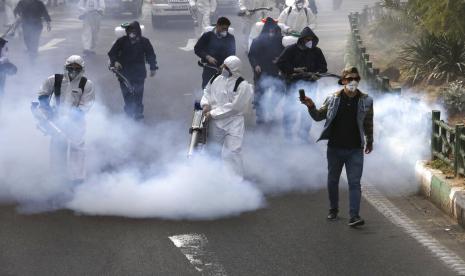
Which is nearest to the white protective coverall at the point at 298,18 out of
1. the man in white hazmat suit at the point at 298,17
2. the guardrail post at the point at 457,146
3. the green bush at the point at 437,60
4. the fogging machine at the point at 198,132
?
the man in white hazmat suit at the point at 298,17

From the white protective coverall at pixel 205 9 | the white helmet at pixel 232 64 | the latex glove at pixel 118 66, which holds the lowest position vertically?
the white protective coverall at pixel 205 9

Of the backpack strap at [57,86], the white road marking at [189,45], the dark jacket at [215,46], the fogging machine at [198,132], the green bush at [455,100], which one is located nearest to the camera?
the fogging machine at [198,132]

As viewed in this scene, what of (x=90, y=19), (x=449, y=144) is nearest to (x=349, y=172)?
(x=449, y=144)

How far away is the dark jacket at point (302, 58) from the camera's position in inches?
637

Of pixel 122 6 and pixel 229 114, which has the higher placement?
pixel 229 114

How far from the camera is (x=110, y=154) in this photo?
15570 millimetres

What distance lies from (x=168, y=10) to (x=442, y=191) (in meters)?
24.7

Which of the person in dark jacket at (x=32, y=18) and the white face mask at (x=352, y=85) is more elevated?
the white face mask at (x=352, y=85)

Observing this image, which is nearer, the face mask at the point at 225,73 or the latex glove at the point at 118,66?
the face mask at the point at 225,73

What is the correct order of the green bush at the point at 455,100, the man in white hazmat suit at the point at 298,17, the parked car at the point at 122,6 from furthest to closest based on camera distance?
the parked car at the point at 122,6, the man in white hazmat suit at the point at 298,17, the green bush at the point at 455,100

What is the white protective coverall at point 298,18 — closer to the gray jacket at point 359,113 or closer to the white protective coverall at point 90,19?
the white protective coverall at point 90,19

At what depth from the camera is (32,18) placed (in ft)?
87.8

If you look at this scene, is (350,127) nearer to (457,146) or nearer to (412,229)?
(412,229)

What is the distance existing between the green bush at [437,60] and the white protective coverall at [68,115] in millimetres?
8850
